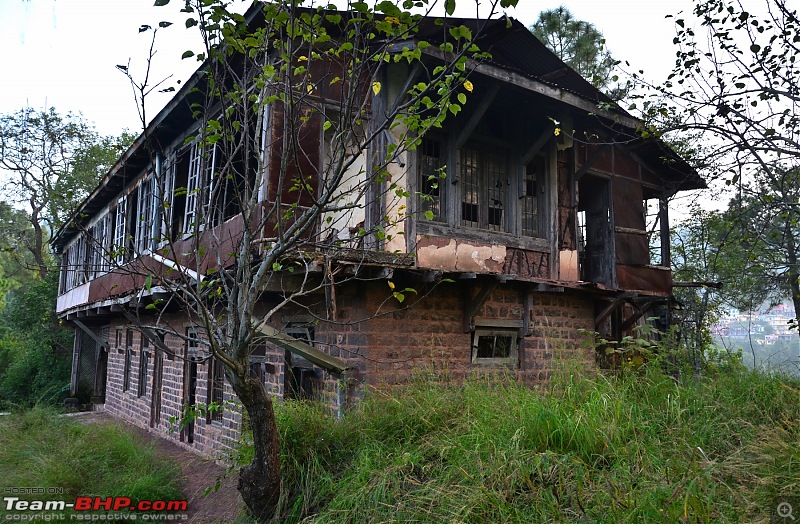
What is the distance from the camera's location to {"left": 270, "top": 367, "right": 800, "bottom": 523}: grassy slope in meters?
3.55

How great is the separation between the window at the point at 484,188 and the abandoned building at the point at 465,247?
0.07 ft

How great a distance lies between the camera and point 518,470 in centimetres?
401

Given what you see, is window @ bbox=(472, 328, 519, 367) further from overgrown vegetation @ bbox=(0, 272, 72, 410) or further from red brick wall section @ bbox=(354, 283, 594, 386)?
overgrown vegetation @ bbox=(0, 272, 72, 410)

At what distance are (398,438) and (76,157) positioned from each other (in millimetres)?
24468

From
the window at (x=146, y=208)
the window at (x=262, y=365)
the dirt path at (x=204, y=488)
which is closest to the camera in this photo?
the dirt path at (x=204, y=488)

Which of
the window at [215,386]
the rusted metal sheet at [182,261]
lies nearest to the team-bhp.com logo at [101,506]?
the rusted metal sheet at [182,261]

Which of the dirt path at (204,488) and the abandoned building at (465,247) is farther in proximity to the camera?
the abandoned building at (465,247)

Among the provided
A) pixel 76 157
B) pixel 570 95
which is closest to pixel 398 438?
pixel 570 95

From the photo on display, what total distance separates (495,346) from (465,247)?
1386 millimetres

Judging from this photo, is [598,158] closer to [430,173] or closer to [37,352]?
[430,173]

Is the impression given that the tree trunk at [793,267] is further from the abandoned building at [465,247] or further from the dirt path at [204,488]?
the dirt path at [204,488]

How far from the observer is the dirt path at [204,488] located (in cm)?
576

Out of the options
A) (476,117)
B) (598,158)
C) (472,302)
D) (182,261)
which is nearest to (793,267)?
(598,158)

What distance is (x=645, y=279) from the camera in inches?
397
